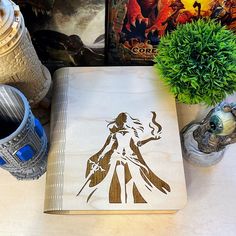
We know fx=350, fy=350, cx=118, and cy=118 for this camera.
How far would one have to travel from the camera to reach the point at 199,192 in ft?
2.28

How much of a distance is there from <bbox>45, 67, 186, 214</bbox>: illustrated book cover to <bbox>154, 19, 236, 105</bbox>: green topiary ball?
0.07 metres

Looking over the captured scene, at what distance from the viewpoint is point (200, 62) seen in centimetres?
61

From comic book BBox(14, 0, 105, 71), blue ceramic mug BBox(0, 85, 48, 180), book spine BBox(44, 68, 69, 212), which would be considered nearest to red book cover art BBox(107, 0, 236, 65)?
comic book BBox(14, 0, 105, 71)

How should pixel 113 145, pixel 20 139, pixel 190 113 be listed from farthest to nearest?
pixel 190 113, pixel 113 145, pixel 20 139

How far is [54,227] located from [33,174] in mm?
108

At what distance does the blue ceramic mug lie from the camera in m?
0.53

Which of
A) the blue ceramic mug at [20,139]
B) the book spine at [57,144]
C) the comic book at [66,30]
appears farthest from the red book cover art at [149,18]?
the blue ceramic mug at [20,139]

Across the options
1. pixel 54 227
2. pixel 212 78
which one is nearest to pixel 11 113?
pixel 54 227

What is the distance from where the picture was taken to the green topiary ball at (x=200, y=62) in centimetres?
60

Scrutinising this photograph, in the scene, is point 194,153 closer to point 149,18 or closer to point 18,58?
point 149,18

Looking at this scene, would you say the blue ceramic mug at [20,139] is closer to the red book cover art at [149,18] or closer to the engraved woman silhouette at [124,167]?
the engraved woman silhouette at [124,167]

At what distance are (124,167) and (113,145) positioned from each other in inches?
1.8

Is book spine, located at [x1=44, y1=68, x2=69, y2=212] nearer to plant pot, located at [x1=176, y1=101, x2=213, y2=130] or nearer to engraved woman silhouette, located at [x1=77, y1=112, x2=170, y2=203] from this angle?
engraved woman silhouette, located at [x1=77, y1=112, x2=170, y2=203]

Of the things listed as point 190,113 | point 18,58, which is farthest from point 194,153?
point 18,58
